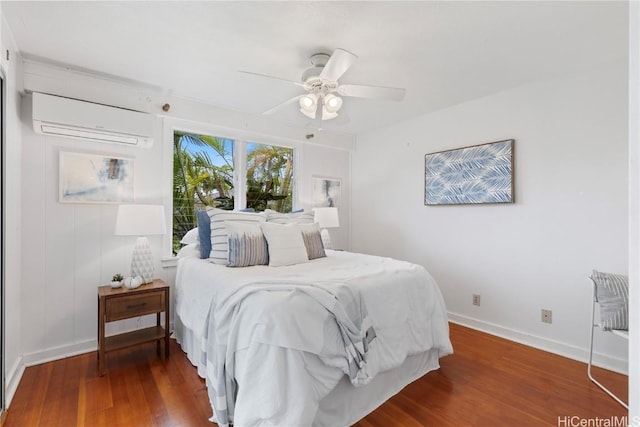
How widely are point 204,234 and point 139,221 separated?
508mm

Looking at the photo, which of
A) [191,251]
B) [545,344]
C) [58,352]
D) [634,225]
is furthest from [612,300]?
[58,352]

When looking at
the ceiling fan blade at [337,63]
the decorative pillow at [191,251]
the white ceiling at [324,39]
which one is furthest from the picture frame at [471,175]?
the decorative pillow at [191,251]

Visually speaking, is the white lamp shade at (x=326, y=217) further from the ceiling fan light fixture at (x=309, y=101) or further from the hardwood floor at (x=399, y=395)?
the hardwood floor at (x=399, y=395)

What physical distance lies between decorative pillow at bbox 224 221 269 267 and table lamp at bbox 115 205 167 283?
23.4 inches

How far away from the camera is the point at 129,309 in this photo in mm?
2357

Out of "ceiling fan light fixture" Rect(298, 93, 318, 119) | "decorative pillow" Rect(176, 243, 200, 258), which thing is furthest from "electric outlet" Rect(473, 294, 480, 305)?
"decorative pillow" Rect(176, 243, 200, 258)

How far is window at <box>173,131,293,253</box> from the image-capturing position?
10.5 feet

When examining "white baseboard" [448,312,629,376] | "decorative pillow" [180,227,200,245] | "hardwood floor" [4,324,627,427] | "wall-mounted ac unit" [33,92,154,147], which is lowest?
"hardwood floor" [4,324,627,427]

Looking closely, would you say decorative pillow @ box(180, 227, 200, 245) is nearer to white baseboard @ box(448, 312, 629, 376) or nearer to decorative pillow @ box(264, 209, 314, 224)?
decorative pillow @ box(264, 209, 314, 224)

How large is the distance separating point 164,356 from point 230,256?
1.03 meters

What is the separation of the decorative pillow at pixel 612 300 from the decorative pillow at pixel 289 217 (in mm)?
2342

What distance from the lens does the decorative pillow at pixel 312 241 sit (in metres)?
2.80

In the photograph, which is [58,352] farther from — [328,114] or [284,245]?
[328,114]

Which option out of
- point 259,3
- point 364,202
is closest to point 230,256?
point 259,3
